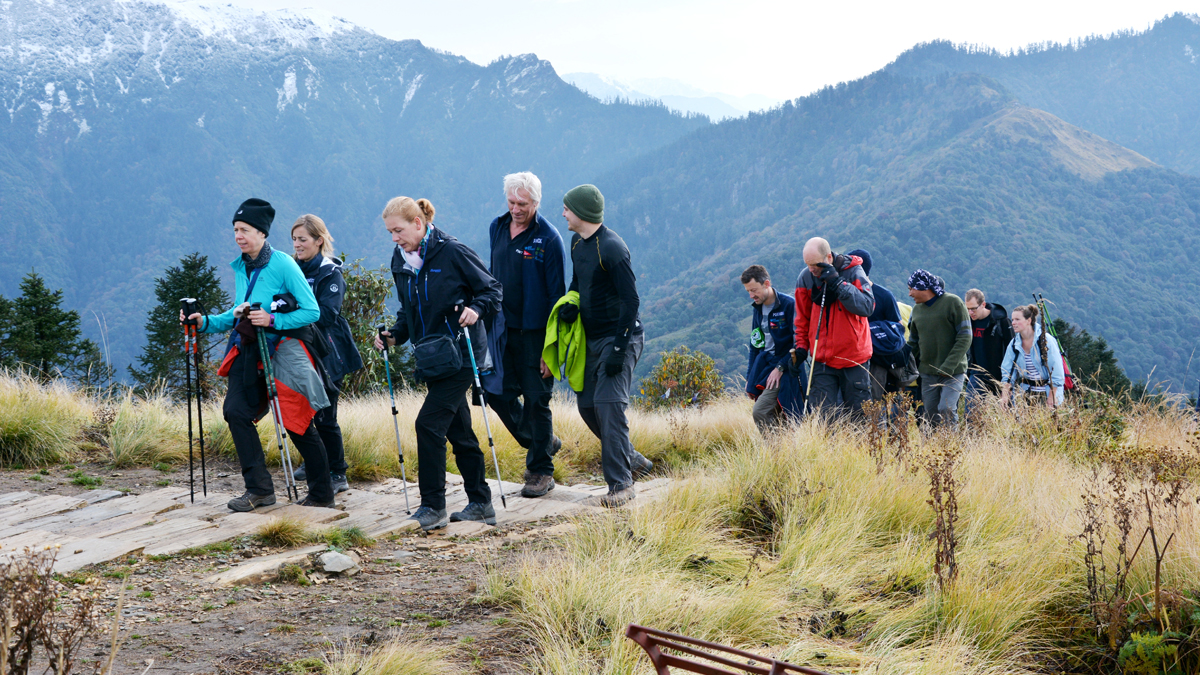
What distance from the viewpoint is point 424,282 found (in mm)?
4984

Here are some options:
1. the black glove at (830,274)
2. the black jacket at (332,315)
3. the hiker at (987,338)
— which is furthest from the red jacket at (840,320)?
the black jacket at (332,315)

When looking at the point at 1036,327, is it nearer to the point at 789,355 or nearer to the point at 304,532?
the point at 789,355

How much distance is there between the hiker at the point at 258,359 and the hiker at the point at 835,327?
361cm

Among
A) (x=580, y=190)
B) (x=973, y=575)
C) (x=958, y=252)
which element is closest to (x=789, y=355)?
(x=580, y=190)

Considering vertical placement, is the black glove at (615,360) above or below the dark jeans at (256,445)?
above

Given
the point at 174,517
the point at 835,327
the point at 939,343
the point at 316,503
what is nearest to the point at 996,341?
the point at 939,343

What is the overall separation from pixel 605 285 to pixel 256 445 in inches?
97.6

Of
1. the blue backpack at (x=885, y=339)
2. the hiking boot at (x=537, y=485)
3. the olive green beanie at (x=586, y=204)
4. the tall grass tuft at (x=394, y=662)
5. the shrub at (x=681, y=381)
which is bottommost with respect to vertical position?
the shrub at (x=681, y=381)

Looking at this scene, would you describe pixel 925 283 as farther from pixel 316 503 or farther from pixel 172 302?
pixel 172 302

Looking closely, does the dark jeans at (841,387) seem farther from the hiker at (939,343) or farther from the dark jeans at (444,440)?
the dark jeans at (444,440)

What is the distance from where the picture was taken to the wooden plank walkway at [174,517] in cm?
444

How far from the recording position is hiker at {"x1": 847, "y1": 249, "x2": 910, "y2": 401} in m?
6.85

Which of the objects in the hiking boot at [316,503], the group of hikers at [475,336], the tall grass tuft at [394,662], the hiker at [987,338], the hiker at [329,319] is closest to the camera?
the tall grass tuft at [394,662]

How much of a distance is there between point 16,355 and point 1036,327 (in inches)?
1035
